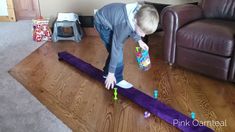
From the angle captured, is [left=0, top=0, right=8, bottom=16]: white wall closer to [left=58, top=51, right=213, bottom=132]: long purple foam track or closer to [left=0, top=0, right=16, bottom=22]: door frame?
[left=0, top=0, right=16, bottom=22]: door frame

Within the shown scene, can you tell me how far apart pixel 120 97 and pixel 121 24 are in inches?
23.4

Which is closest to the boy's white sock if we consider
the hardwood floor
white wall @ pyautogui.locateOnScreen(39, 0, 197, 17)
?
the hardwood floor

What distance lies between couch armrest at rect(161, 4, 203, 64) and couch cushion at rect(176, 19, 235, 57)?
0.20ft

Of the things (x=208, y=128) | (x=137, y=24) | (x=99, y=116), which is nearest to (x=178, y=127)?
(x=208, y=128)

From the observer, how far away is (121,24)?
167 cm

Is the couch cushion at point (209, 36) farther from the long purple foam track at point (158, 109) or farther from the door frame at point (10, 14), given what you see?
the door frame at point (10, 14)

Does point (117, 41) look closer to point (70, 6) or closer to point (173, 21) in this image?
point (173, 21)

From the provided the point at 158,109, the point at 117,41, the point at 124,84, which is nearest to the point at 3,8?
the point at 124,84

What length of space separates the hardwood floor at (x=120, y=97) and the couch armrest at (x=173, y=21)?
17 centimetres

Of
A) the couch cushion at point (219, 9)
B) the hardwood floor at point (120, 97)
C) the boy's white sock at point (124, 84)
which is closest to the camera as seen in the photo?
the hardwood floor at point (120, 97)

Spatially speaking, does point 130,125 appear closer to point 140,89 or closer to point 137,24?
point 140,89

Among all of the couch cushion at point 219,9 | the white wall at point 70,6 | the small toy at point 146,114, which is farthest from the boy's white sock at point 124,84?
the white wall at point 70,6

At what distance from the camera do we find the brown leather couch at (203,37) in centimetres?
206

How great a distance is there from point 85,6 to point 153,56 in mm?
1305
